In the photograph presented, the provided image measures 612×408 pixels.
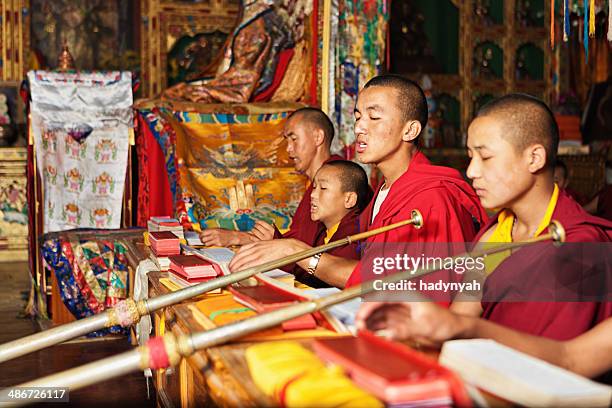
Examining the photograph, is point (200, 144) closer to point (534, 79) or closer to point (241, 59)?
point (241, 59)

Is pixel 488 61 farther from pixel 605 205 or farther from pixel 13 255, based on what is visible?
pixel 13 255

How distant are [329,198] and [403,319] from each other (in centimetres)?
187

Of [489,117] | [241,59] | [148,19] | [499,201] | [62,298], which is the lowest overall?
[62,298]

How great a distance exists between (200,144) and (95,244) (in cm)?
142

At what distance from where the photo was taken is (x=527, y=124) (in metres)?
2.04

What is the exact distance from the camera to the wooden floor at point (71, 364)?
11.7 feet

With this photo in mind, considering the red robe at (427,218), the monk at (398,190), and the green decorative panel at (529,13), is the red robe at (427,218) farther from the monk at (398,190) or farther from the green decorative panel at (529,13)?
the green decorative panel at (529,13)

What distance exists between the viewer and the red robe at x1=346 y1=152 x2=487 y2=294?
8.84 feet

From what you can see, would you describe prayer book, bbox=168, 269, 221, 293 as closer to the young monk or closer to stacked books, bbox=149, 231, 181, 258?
stacked books, bbox=149, 231, 181, 258

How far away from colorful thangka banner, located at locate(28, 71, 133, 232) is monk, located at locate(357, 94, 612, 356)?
170 inches

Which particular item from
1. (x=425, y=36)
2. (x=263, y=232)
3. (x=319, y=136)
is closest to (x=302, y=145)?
(x=319, y=136)

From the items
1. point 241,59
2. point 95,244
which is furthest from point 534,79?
point 95,244

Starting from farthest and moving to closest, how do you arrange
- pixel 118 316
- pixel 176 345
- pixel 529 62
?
pixel 529 62, pixel 118 316, pixel 176 345

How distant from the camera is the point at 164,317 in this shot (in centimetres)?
246
